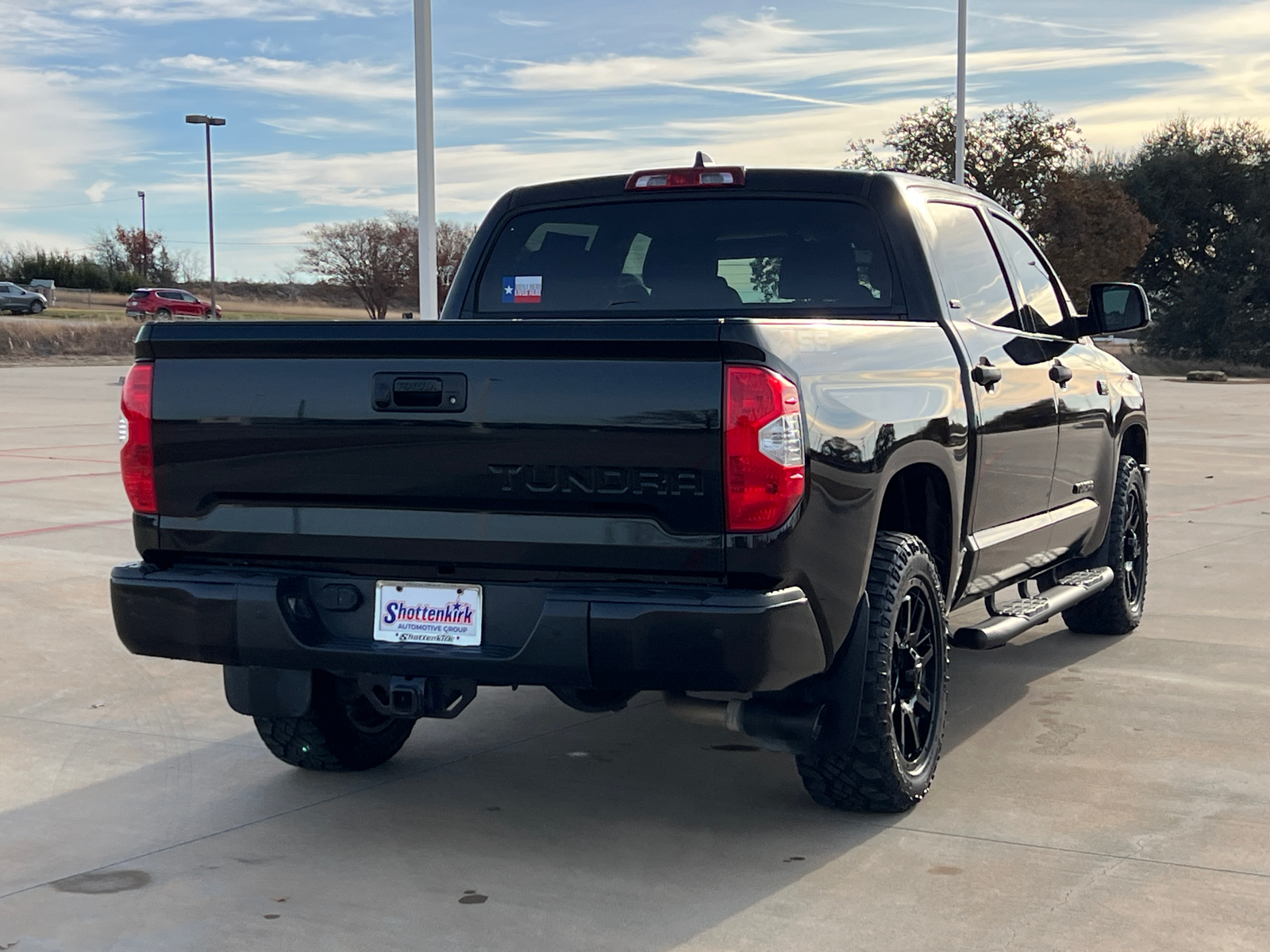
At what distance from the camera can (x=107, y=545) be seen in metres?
10.2

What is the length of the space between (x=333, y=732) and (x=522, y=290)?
1.83m

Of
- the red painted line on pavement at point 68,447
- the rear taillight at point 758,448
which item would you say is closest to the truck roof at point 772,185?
the rear taillight at point 758,448

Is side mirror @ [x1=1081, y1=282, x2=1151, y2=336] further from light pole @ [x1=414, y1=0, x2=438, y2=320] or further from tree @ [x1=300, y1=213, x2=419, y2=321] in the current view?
tree @ [x1=300, y1=213, x2=419, y2=321]

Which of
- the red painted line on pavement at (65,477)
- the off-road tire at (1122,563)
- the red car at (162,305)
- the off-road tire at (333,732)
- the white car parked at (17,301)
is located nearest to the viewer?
the off-road tire at (333,732)

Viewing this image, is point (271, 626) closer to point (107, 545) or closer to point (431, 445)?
point (431, 445)

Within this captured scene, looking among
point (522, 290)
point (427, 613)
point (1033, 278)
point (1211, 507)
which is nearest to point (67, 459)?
point (1211, 507)

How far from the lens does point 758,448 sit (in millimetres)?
3930

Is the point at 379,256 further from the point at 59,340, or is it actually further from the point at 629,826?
the point at 629,826

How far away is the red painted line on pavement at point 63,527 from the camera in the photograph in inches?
420

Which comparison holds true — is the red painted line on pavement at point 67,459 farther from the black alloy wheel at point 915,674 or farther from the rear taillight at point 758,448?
the rear taillight at point 758,448

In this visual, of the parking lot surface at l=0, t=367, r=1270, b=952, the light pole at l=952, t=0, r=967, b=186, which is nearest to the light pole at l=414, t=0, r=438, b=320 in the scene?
the parking lot surface at l=0, t=367, r=1270, b=952

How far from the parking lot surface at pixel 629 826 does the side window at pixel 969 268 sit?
157 cm

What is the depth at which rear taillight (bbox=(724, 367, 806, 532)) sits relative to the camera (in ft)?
12.9

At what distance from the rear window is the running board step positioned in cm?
116
